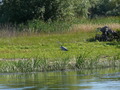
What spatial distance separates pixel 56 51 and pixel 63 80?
14.4 m

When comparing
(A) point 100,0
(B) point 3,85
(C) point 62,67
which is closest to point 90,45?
(C) point 62,67

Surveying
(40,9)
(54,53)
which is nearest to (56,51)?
(54,53)

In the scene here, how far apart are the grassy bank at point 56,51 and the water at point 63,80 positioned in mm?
977

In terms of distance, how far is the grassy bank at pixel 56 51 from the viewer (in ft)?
78.0

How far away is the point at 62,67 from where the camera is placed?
2378cm

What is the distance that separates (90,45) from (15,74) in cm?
1577

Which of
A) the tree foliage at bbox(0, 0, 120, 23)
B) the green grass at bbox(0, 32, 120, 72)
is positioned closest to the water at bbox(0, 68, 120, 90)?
the green grass at bbox(0, 32, 120, 72)

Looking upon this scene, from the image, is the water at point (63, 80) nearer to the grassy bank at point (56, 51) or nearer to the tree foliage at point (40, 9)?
the grassy bank at point (56, 51)

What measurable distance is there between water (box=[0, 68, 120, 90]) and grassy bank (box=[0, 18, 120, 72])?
98cm

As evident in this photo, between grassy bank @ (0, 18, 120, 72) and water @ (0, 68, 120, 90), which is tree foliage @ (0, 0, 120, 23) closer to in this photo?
grassy bank @ (0, 18, 120, 72)

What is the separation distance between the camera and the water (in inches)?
667

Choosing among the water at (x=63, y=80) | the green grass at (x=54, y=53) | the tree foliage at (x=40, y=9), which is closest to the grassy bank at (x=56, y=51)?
the green grass at (x=54, y=53)

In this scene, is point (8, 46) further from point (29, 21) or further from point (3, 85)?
point (3, 85)

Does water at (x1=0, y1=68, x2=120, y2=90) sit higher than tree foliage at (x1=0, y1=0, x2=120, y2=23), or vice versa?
tree foliage at (x1=0, y1=0, x2=120, y2=23)
